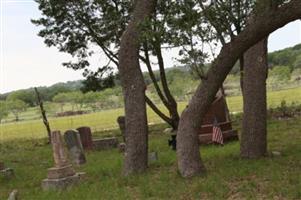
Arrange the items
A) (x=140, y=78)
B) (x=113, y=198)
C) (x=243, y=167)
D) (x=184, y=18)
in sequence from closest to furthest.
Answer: (x=113, y=198), (x=184, y=18), (x=243, y=167), (x=140, y=78)

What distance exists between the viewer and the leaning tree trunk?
520 inches

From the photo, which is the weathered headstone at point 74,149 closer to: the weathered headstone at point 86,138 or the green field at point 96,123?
the weathered headstone at point 86,138

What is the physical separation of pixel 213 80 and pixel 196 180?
2.09 m

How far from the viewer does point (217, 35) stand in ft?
37.7

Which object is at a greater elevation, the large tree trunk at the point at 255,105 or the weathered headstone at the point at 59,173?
the large tree trunk at the point at 255,105

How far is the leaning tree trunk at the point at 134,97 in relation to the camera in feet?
43.3

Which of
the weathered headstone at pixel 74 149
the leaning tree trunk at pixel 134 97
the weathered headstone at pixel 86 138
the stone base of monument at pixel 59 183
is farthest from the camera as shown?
the weathered headstone at pixel 86 138

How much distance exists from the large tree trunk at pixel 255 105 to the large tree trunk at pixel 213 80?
1.97 metres

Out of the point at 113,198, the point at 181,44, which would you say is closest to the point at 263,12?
the point at 181,44

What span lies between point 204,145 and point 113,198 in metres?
8.35

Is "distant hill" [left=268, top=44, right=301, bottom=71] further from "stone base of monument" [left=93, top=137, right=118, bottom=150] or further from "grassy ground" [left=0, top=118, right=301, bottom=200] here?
"grassy ground" [left=0, top=118, right=301, bottom=200]

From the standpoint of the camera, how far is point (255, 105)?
45.0ft

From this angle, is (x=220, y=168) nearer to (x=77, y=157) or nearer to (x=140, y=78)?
(x=140, y=78)

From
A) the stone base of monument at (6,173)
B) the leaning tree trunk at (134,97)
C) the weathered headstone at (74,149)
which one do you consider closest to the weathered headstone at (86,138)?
the weathered headstone at (74,149)
